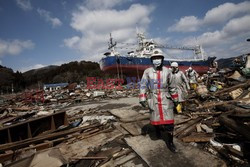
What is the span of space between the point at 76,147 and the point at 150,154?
208 cm

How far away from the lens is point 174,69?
653cm

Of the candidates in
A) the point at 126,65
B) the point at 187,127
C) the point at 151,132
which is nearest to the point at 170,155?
the point at 151,132

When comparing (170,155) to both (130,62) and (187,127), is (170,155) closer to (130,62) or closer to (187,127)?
(187,127)

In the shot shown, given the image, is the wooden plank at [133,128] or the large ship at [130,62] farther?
the large ship at [130,62]

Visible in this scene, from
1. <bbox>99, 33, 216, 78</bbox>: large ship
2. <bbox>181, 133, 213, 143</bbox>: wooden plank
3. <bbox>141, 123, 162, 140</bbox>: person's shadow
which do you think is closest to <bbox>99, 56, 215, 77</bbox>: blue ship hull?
<bbox>99, 33, 216, 78</bbox>: large ship

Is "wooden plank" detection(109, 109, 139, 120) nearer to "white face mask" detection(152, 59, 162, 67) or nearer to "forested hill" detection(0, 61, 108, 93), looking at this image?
"white face mask" detection(152, 59, 162, 67)

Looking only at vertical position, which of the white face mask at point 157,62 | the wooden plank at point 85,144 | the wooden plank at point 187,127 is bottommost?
the wooden plank at point 85,144

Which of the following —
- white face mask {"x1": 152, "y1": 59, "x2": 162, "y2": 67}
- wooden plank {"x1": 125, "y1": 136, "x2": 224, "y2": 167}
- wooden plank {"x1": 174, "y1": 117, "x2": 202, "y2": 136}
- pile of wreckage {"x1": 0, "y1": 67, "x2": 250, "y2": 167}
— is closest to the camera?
wooden plank {"x1": 125, "y1": 136, "x2": 224, "y2": 167}

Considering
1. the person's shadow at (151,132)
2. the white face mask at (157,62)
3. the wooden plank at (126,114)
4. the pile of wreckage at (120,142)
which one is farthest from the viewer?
the wooden plank at (126,114)

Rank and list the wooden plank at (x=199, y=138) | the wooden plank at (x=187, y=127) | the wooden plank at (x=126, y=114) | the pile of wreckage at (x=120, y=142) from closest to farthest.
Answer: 1. the pile of wreckage at (x=120, y=142)
2. the wooden plank at (x=199, y=138)
3. the wooden plank at (x=187, y=127)
4. the wooden plank at (x=126, y=114)

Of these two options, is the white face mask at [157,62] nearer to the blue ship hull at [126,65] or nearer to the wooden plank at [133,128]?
the wooden plank at [133,128]

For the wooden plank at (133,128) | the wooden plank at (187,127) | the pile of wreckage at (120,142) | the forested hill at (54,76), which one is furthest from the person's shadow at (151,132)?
the forested hill at (54,76)

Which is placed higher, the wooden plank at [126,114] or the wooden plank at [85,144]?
the wooden plank at [126,114]

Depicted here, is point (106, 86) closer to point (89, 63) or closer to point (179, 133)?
point (179, 133)
